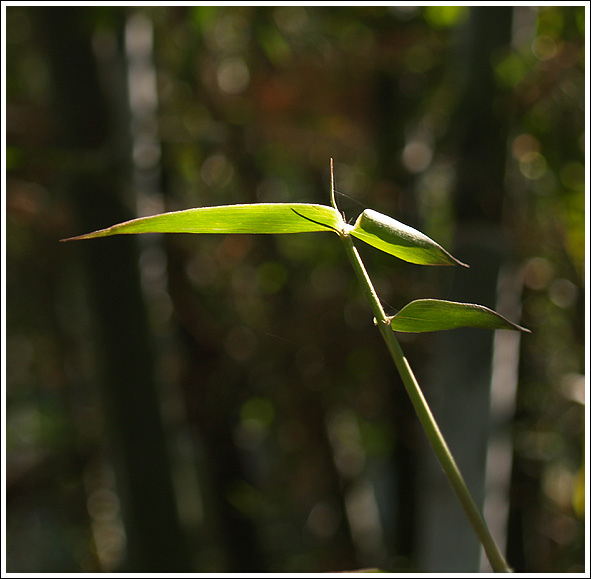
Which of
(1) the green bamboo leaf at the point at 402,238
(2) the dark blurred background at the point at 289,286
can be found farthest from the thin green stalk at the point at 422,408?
(2) the dark blurred background at the point at 289,286

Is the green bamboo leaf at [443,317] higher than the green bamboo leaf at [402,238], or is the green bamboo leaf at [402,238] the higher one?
the green bamboo leaf at [402,238]

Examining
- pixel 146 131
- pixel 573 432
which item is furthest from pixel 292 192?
pixel 573 432

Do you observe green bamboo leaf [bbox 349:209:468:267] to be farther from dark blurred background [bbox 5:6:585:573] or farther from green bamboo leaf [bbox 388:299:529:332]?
dark blurred background [bbox 5:6:585:573]

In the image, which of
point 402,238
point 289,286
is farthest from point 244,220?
point 289,286

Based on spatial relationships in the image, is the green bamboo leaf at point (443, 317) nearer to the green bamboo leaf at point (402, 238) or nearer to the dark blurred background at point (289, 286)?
the green bamboo leaf at point (402, 238)

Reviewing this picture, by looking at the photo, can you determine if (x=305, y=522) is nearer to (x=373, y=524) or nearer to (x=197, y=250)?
(x=373, y=524)

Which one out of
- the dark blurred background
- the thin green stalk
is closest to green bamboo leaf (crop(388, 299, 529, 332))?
the thin green stalk
